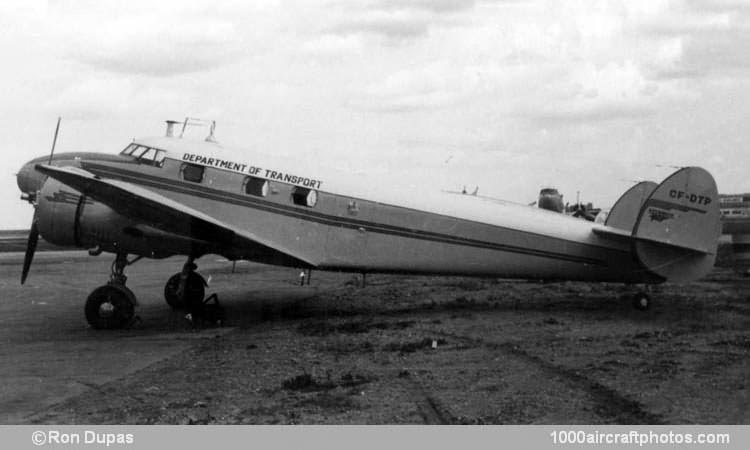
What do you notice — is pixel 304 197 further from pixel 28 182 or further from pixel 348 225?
pixel 28 182

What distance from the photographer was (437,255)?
12539mm

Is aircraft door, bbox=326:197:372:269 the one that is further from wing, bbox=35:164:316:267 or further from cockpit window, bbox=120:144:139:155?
cockpit window, bbox=120:144:139:155

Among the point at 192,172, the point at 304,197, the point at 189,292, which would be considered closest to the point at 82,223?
the point at 192,172

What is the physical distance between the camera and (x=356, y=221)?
1246cm

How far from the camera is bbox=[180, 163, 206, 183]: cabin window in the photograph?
12422 millimetres

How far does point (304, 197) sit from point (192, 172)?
1.88 meters

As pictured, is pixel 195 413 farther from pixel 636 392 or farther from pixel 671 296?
pixel 671 296

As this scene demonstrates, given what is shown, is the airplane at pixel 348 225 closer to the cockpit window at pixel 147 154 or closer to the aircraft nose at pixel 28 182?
the cockpit window at pixel 147 154

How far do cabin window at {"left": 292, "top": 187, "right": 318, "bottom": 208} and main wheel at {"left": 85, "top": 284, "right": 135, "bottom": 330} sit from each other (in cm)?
309

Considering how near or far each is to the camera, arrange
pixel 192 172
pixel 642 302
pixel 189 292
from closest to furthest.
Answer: pixel 642 302
pixel 192 172
pixel 189 292

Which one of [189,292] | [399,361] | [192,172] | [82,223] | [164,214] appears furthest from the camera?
[189,292]

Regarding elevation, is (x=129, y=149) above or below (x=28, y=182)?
above

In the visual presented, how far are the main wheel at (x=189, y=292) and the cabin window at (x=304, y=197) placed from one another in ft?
7.91
